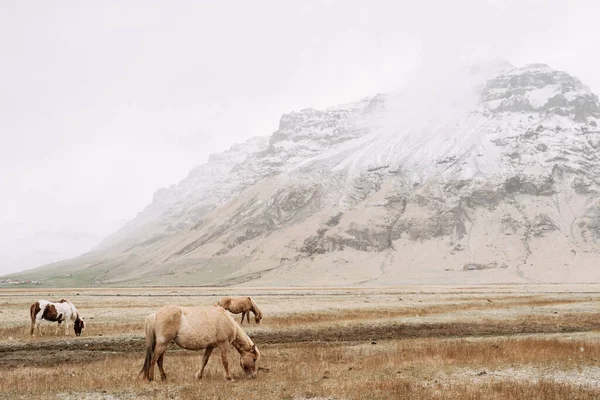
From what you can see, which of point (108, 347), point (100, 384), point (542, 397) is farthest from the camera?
point (108, 347)

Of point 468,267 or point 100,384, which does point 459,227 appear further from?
point 100,384

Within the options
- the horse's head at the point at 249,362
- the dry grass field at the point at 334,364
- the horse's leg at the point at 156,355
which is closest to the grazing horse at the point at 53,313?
the dry grass field at the point at 334,364

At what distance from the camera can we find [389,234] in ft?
651

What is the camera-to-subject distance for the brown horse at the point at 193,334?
16.2 metres

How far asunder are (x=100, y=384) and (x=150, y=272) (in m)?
191

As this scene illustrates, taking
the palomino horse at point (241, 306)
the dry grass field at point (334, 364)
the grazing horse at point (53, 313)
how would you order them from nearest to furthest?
the dry grass field at point (334, 364), the grazing horse at point (53, 313), the palomino horse at point (241, 306)

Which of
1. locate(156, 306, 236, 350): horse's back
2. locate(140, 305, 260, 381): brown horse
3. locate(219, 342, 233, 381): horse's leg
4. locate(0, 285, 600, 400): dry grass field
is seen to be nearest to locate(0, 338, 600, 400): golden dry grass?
locate(0, 285, 600, 400): dry grass field

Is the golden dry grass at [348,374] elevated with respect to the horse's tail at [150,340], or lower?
lower

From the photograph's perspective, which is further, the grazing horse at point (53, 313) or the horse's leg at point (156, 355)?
the grazing horse at point (53, 313)

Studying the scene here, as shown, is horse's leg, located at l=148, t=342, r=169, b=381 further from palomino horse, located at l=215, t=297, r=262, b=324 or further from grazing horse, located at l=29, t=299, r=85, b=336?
palomino horse, located at l=215, t=297, r=262, b=324

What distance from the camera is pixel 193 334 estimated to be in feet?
54.2

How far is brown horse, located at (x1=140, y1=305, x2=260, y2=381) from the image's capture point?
1625cm

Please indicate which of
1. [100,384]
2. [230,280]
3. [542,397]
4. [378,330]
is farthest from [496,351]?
[230,280]

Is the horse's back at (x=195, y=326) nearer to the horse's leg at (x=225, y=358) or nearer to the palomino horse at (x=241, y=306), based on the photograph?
the horse's leg at (x=225, y=358)
